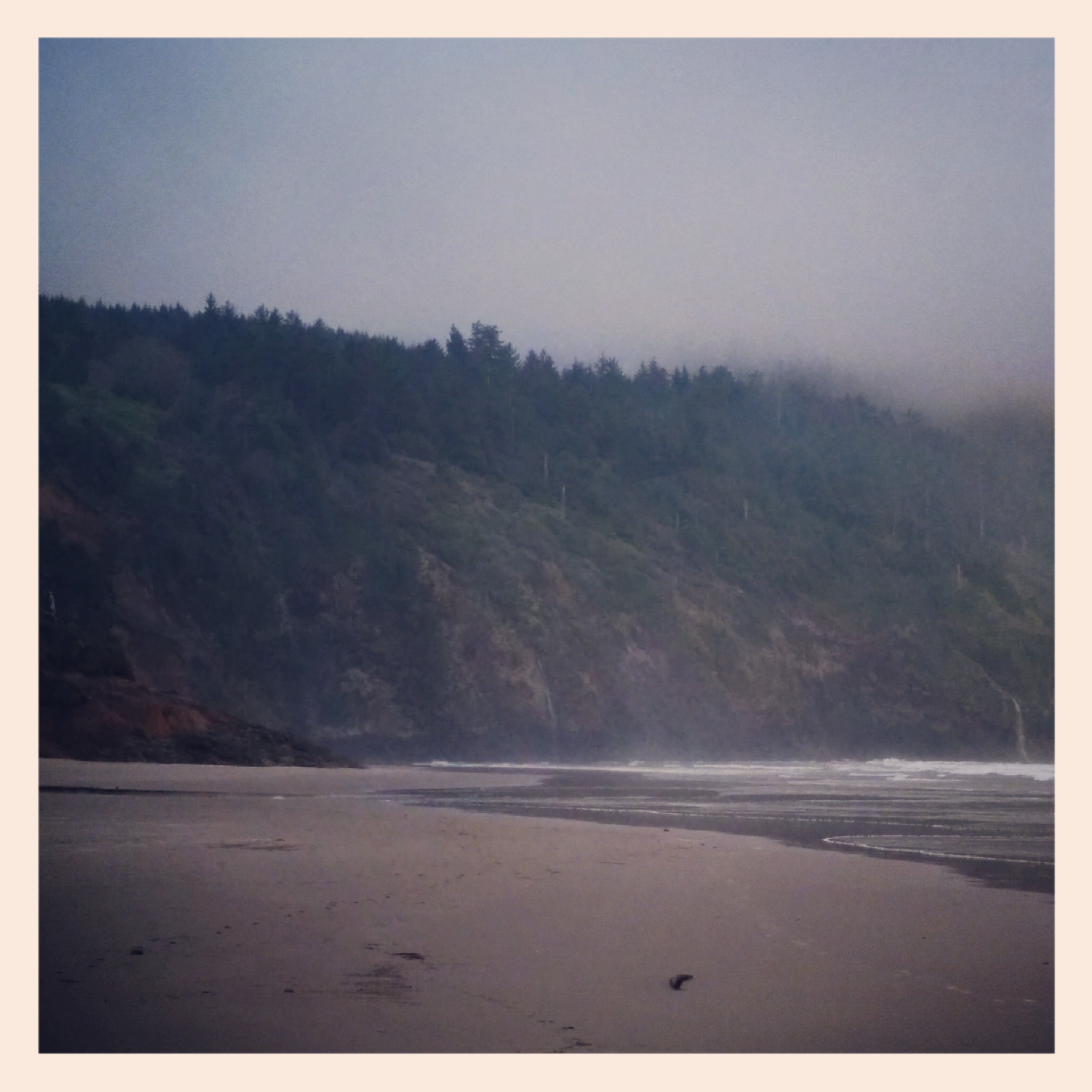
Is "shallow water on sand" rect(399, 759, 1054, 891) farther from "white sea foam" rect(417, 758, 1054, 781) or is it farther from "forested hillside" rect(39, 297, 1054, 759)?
"forested hillside" rect(39, 297, 1054, 759)

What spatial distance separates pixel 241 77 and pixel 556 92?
2006 millimetres

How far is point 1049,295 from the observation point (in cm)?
653

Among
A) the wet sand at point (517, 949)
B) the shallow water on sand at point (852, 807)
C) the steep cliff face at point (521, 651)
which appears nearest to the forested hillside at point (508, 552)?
the steep cliff face at point (521, 651)

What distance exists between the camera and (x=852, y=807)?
12.0 meters

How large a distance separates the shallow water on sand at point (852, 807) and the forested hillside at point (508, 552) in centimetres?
337

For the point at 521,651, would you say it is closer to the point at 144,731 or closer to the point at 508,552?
the point at 508,552

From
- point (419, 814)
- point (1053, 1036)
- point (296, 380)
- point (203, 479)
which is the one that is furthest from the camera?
point (296, 380)

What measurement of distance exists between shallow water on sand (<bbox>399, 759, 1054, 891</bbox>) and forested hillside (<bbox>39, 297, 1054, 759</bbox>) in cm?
337

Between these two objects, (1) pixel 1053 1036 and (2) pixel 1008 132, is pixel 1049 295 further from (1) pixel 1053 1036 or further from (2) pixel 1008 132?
(1) pixel 1053 1036

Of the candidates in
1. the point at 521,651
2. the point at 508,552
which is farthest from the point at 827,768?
the point at 508,552

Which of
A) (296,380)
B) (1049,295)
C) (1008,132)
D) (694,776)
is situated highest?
(296,380)

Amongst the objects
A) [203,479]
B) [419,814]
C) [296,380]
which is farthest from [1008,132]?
[296,380]

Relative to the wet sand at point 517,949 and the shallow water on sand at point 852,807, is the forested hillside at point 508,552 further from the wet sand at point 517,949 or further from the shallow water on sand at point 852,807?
the wet sand at point 517,949

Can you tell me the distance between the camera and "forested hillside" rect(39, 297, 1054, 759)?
2341 cm
